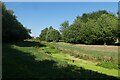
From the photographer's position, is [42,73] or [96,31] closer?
[42,73]

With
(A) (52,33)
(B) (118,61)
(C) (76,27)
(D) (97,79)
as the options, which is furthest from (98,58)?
(A) (52,33)

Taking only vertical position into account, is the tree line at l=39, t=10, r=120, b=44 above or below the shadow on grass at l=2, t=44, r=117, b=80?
above

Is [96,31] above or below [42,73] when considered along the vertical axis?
above

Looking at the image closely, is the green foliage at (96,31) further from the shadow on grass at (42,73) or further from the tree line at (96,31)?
the shadow on grass at (42,73)

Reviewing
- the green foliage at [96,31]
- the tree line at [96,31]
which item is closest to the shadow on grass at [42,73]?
the tree line at [96,31]

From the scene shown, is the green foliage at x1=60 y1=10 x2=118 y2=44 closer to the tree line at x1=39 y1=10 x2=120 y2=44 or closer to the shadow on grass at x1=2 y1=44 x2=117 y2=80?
the tree line at x1=39 y1=10 x2=120 y2=44

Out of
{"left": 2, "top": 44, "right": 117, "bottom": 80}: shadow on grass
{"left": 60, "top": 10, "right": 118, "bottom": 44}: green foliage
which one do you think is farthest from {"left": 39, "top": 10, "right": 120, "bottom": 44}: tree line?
{"left": 2, "top": 44, "right": 117, "bottom": 80}: shadow on grass

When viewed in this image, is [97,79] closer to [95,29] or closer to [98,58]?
[98,58]

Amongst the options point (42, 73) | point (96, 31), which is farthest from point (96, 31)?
point (42, 73)

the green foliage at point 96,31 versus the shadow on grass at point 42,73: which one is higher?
the green foliage at point 96,31

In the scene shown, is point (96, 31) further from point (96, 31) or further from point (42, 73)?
point (42, 73)

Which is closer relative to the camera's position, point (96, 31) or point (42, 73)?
point (42, 73)

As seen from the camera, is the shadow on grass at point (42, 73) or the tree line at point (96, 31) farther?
the tree line at point (96, 31)

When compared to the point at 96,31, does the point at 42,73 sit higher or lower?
lower
